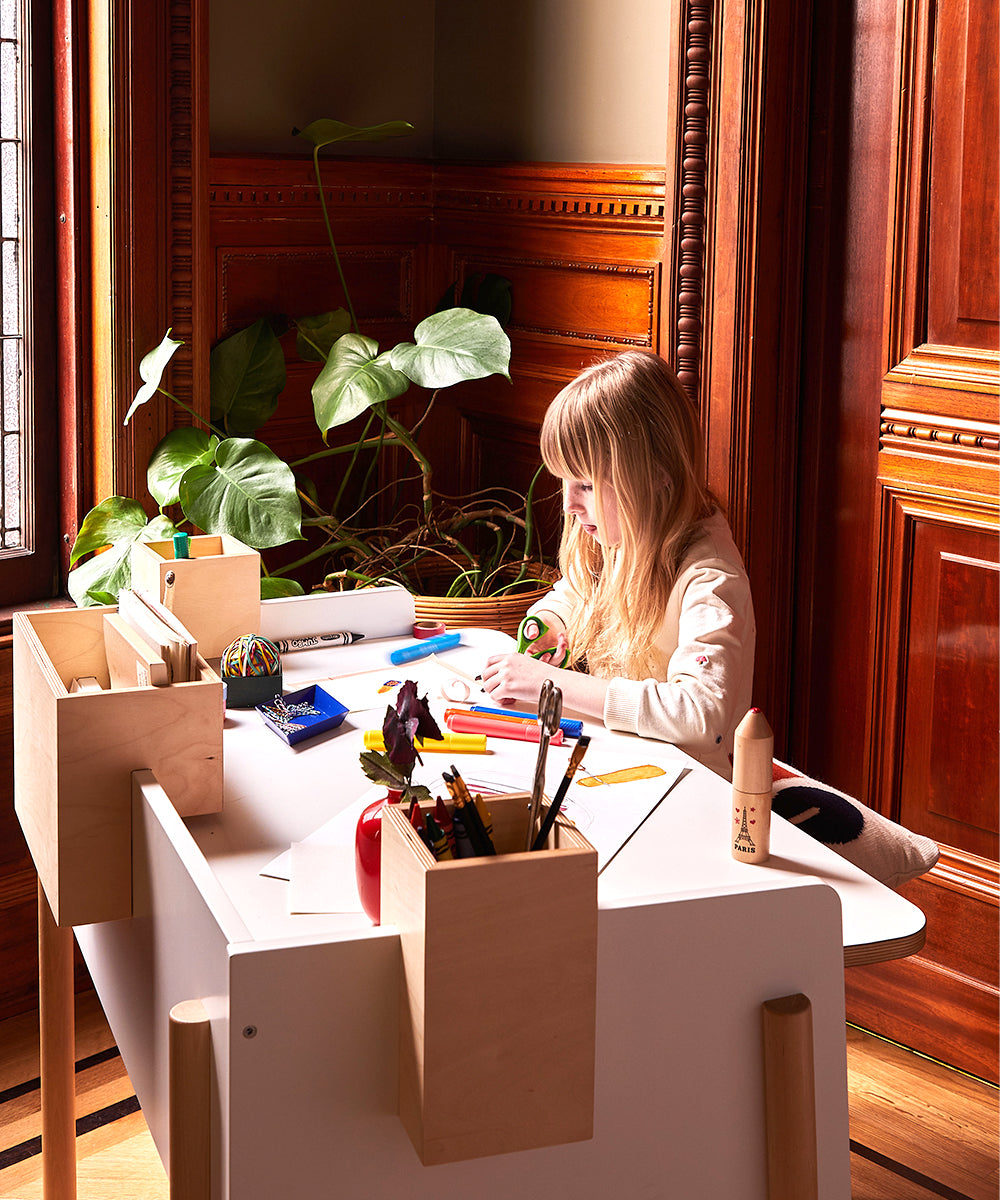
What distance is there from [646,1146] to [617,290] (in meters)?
1.81

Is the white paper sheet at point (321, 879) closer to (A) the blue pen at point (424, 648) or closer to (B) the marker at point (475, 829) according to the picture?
(B) the marker at point (475, 829)

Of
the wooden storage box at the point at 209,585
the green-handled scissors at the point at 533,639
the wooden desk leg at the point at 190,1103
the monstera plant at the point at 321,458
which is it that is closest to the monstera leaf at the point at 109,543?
the monstera plant at the point at 321,458

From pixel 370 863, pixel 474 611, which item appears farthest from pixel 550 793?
pixel 474 611

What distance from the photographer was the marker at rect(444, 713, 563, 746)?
5.09 ft

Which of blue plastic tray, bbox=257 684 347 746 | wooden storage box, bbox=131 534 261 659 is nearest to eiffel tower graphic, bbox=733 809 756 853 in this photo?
blue plastic tray, bbox=257 684 347 746

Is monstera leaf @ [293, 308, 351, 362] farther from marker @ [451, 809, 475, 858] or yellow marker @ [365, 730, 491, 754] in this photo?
marker @ [451, 809, 475, 858]

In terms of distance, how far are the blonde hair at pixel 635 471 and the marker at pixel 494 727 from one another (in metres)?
0.33

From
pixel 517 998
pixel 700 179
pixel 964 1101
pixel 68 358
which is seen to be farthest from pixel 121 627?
pixel 964 1101

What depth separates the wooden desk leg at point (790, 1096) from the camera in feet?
3.34

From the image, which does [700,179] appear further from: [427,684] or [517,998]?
[517,998]

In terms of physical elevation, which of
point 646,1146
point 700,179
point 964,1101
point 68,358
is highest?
point 700,179

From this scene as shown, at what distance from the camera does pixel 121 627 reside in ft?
4.79

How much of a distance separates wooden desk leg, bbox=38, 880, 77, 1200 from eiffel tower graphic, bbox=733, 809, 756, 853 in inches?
32.9

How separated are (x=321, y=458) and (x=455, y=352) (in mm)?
641
